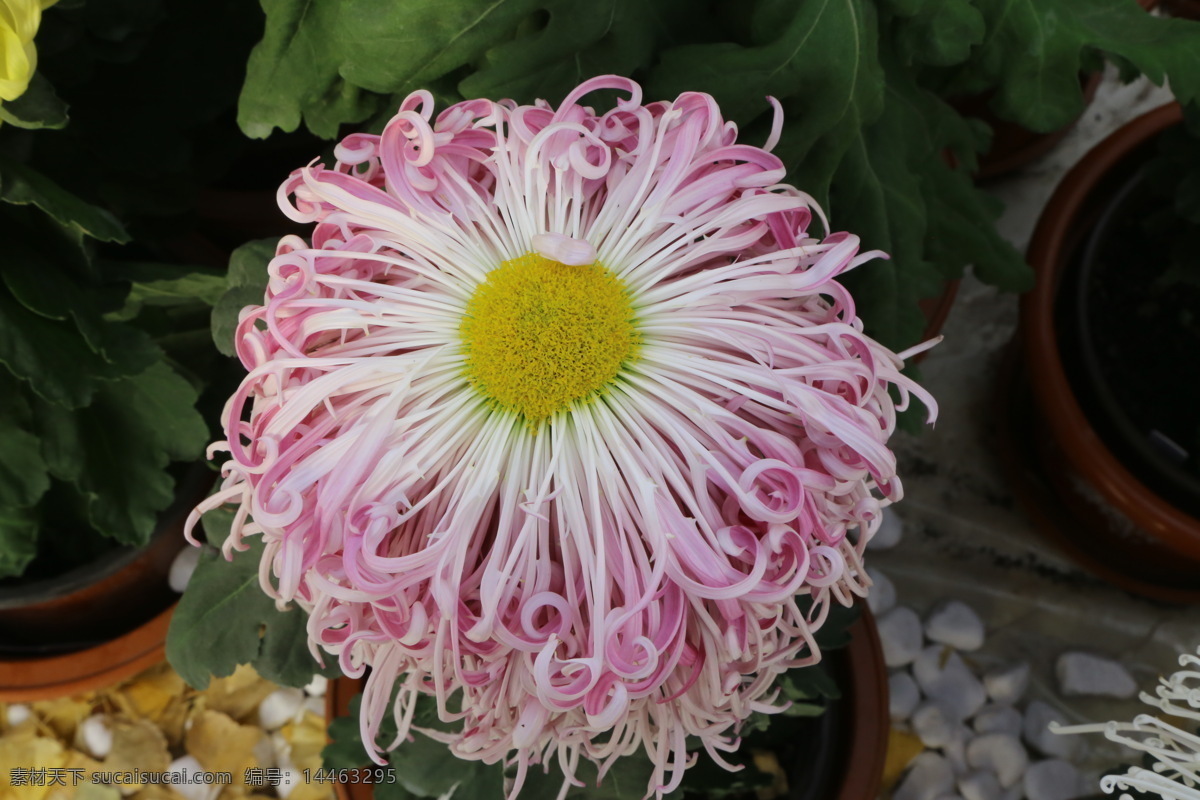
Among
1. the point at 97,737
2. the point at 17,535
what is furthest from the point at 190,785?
the point at 17,535

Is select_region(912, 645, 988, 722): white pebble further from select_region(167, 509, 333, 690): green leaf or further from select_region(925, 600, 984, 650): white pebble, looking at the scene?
select_region(167, 509, 333, 690): green leaf

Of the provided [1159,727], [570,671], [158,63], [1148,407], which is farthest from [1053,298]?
[158,63]

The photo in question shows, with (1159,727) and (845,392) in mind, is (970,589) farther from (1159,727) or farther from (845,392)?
(845,392)

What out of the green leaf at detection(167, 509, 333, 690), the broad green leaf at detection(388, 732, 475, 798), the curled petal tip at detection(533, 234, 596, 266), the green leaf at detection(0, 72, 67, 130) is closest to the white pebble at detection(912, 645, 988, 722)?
the broad green leaf at detection(388, 732, 475, 798)

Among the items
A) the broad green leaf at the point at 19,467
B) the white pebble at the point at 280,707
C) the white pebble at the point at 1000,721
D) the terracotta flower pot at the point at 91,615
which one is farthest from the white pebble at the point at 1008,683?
the broad green leaf at the point at 19,467

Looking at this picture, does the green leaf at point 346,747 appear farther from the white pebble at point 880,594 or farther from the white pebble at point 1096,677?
the white pebble at point 1096,677

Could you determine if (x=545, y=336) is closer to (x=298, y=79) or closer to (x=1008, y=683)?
(x=298, y=79)
